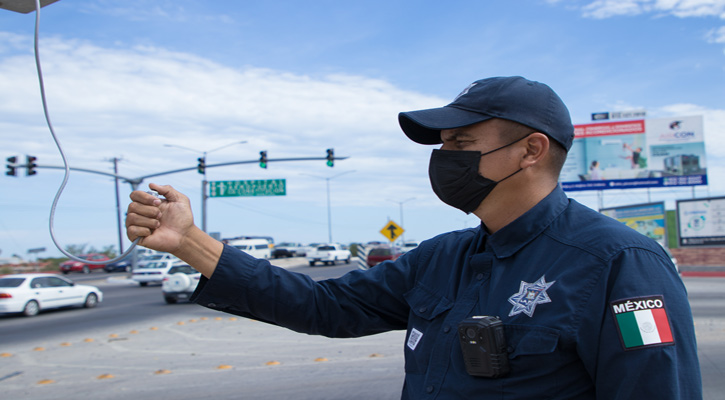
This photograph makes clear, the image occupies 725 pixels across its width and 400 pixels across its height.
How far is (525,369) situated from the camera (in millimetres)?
1574

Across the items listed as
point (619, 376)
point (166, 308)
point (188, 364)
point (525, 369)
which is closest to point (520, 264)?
point (525, 369)

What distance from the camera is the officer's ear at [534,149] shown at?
185cm

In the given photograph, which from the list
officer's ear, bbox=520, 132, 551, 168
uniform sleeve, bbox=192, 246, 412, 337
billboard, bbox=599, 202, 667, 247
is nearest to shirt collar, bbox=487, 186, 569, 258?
officer's ear, bbox=520, 132, 551, 168

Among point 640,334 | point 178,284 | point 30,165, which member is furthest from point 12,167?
point 640,334

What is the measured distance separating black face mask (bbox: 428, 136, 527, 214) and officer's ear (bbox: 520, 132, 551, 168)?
0.04 meters

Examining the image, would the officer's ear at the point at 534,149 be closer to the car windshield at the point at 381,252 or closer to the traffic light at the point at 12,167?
the traffic light at the point at 12,167

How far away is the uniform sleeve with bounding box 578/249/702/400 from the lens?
1393 mm

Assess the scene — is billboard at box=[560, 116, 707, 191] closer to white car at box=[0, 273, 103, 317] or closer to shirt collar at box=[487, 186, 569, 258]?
white car at box=[0, 273, 103, 317]

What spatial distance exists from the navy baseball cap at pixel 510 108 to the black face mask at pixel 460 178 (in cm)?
13

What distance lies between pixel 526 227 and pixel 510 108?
1.26 feet

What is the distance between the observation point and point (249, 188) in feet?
117

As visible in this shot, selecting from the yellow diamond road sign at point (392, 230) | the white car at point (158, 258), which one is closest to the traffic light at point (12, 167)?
the white car at point (158, 258)

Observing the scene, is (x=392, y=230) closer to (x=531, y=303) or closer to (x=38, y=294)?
(x=38, y=294)

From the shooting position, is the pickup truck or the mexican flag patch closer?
the mexican flag patch
